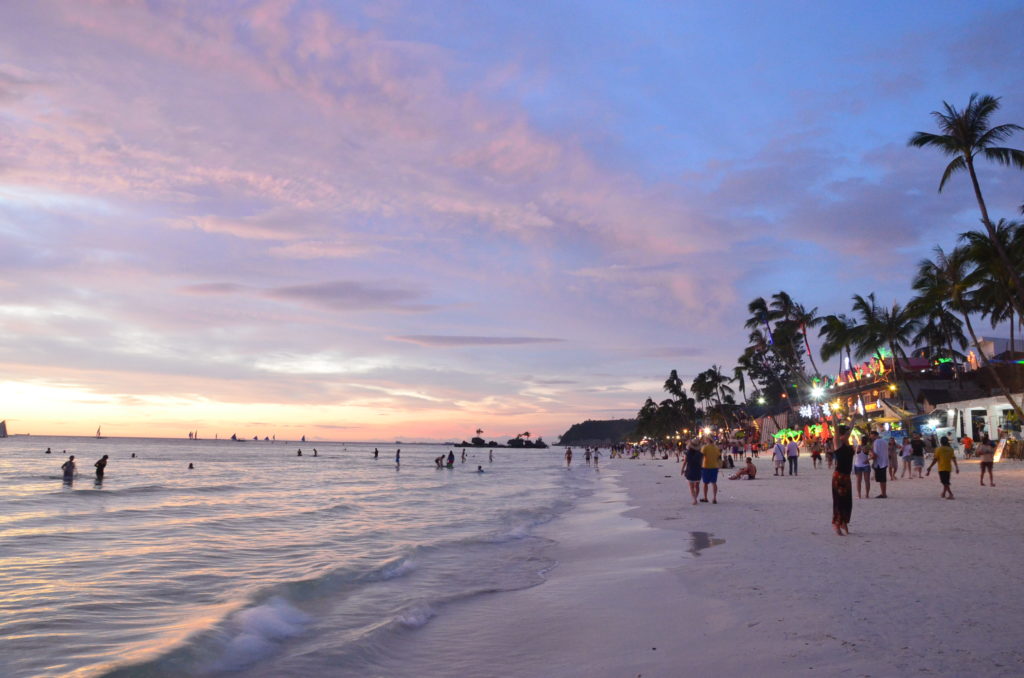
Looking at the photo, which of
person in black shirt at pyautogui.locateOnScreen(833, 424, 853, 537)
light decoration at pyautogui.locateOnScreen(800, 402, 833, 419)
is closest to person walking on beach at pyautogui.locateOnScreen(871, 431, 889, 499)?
person in black shirt at pyautogui.locateOnScreen(833, 424, 853, 537)

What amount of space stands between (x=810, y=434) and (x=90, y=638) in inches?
2203

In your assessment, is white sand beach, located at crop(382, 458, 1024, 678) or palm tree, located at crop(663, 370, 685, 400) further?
palm tree, located at crop(663, 370, 685, 400)

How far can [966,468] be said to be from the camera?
1093 inches

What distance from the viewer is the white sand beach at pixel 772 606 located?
185 inches

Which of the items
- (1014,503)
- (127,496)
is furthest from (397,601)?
(127,496)

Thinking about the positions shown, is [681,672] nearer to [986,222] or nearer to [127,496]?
[127,496]

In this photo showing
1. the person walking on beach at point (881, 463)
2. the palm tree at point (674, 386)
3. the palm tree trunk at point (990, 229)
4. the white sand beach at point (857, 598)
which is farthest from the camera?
the palm tree at point (674, 386)

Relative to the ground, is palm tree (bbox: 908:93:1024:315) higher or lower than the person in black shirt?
higher

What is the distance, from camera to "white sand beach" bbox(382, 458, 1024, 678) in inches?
185

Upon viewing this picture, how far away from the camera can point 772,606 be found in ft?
20.3

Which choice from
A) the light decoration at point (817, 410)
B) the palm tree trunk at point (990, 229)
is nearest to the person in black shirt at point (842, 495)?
the palm tree trunk at point (990, 229)

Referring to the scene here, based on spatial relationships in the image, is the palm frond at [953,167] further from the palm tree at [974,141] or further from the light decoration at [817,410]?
the light decoration at [817,410]

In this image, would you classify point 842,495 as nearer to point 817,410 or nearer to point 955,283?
point 955,283

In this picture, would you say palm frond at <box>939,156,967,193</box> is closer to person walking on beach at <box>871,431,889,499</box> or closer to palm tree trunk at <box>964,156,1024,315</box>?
palm tree trunk at <box>964,156,1024,315</box>
